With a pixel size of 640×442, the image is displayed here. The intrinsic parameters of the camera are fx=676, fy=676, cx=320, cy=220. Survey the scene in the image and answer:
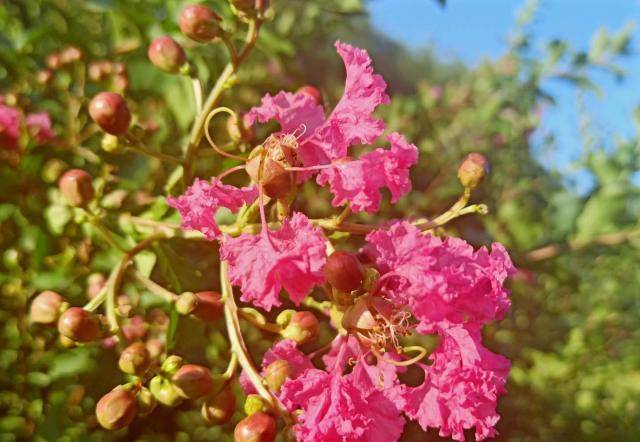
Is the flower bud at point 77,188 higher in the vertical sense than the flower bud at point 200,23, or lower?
lower

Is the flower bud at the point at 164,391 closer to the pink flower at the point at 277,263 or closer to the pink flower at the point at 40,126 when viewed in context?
the pink flower at the point at 277,263

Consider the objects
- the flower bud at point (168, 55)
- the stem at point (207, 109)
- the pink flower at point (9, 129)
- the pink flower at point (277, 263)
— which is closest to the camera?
the pink flower at point (277, 263)

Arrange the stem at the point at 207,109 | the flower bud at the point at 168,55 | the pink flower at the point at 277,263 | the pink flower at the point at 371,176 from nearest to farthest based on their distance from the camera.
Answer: the pink flower at the point at 277,263, the pink flower at the point at 371,176, the stem at the point at 207,109, the flower bud at the point at 168,55

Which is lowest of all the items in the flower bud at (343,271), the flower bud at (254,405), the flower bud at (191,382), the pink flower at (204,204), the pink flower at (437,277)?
the flower bud at (191,382)

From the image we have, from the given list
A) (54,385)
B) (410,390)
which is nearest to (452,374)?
(410,390)

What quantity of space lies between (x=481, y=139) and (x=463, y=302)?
2581mm

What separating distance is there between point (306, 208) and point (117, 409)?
1.24m

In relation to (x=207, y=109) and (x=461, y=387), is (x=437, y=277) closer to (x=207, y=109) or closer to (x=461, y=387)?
(x=461, y=387)

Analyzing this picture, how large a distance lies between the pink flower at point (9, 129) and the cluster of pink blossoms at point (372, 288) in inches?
28.0

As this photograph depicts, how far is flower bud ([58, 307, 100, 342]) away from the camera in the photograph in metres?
1.04

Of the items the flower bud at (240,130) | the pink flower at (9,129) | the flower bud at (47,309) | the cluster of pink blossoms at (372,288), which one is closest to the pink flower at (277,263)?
the cluster of pink blossoms at (372,288)

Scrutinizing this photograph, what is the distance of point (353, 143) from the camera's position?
1.06m

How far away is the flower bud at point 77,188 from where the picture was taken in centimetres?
122

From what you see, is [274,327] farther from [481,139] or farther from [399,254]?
[481,139]
